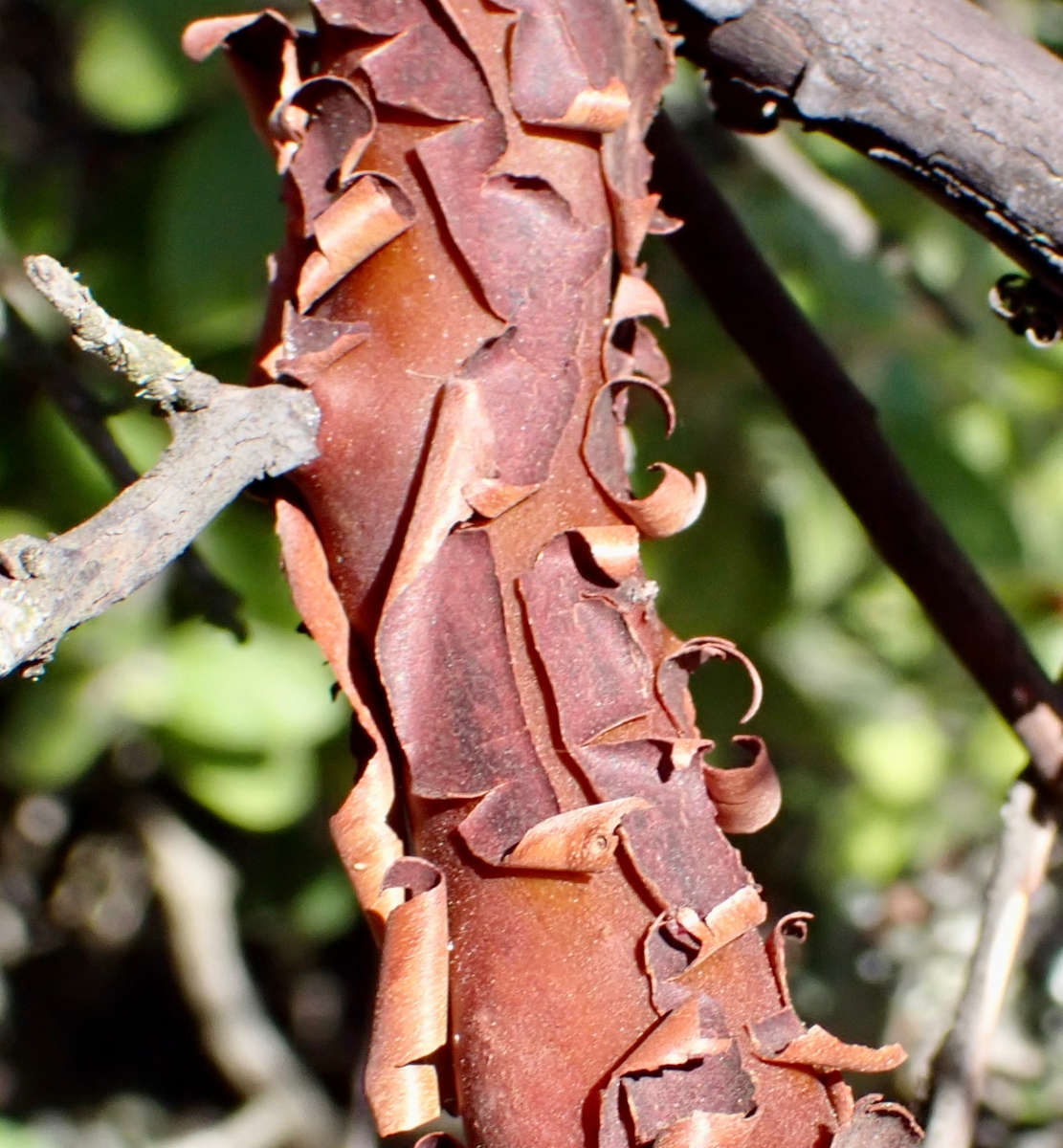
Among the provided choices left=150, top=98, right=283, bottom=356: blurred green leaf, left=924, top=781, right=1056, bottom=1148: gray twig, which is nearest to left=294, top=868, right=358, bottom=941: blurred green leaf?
left=150, top=98, right=283, bottom=356: blurred green leaf

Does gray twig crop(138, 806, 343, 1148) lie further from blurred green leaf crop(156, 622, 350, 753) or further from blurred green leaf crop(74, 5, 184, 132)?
blurred green leaf crop(74, 5, 184, 132)

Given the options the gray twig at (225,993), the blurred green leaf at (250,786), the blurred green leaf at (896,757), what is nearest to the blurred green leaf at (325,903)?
the gray twig at (225,993)

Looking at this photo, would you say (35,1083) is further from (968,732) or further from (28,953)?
(968,732)

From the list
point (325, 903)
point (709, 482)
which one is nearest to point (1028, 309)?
point (709, 482)

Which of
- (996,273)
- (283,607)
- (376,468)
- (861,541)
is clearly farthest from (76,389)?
(996,273)

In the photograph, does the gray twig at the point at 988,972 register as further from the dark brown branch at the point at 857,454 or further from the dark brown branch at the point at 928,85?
the dark brown branch at the point at 928,85

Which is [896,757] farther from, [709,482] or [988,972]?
[988,972]
